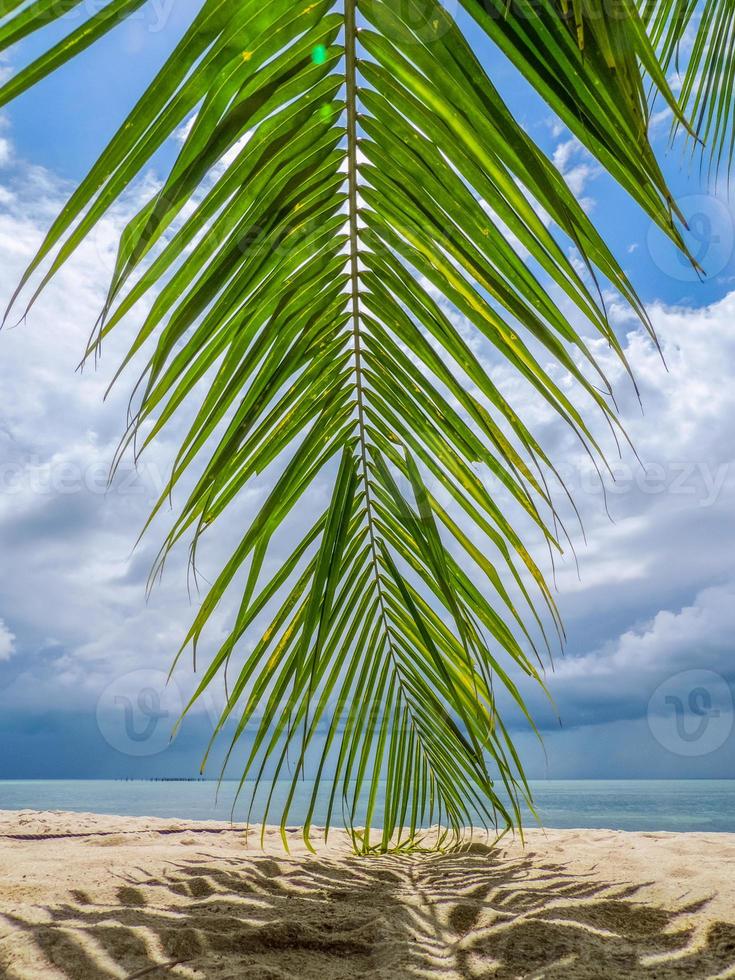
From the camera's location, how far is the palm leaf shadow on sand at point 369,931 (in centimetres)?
105

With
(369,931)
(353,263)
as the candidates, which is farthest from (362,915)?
(353,263)

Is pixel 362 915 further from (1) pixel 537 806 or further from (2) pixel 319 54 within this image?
(1) pixel 537 806

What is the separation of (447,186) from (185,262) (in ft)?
1.25

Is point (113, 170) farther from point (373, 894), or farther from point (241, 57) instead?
point (373, 894)

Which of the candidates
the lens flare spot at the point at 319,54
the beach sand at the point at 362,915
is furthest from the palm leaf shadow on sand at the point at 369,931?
the lens flare spot at the point at 319,54

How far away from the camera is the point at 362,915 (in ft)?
4.47

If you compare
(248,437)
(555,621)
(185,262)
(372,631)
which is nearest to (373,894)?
(372,631)

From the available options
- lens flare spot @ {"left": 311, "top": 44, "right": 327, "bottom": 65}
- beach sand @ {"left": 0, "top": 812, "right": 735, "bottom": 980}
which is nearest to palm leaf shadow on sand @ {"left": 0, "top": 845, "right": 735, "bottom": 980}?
beach sand @ {"left": 0, "top": 812, "right": 735, "bottom": 980}

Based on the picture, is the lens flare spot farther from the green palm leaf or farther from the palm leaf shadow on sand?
the palm leaf shadow on sand

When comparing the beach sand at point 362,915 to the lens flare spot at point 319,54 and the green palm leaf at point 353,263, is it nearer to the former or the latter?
the green palm leaf at point 353,263

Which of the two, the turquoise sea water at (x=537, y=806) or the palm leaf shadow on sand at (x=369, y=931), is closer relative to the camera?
the palm leaf shadow on sand at (x=369, y=931)

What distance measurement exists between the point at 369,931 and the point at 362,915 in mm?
118

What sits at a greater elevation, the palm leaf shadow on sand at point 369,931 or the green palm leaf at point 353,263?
the green palm leaf at point 353,263

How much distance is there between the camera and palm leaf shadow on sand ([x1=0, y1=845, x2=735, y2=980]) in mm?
1055
